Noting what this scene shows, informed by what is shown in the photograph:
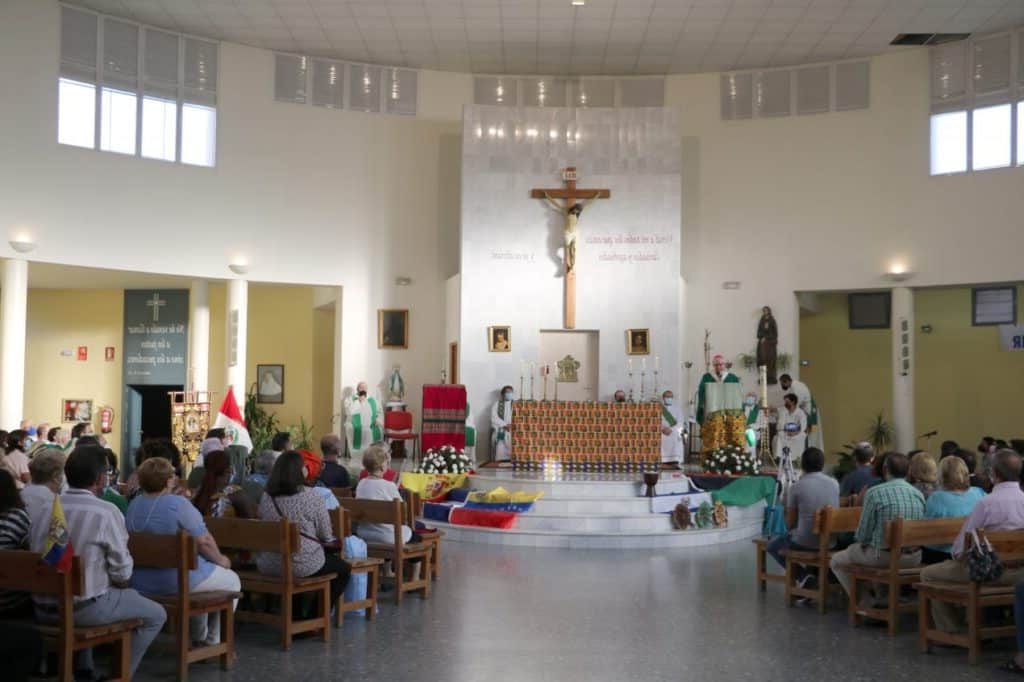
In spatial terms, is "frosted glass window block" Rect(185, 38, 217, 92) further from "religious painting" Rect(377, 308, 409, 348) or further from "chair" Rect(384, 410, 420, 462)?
"chair" Rect(384, 410, 420, 462)

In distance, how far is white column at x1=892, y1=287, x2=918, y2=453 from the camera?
54.4 ft

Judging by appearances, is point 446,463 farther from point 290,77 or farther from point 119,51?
point 119,51

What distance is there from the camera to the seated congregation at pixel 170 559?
486cm

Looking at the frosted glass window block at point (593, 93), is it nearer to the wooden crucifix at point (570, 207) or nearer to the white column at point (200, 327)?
the wooden crucifix at point (570, 207)

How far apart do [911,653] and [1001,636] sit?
54cm

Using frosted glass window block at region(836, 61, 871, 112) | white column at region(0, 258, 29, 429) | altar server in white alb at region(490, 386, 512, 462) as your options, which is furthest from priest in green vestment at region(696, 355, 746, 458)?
white column at region(0, 258, 29, 429)

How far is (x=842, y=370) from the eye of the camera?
19531 millimetres

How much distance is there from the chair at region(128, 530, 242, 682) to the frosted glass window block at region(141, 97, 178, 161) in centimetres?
1139

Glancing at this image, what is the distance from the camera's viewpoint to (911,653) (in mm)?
6348

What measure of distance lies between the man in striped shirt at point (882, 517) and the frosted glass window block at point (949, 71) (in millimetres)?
11092

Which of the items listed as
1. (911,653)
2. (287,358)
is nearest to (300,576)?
(911,653)

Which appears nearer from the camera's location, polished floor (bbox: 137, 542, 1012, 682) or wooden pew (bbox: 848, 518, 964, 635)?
polished floor (bbox: 137, 542, 1012, 682)

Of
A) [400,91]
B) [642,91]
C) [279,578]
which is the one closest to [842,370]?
[642,91]

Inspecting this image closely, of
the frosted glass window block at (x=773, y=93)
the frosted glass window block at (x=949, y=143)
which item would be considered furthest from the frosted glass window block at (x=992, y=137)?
the frosted glass window block at (x=773, y=93)
